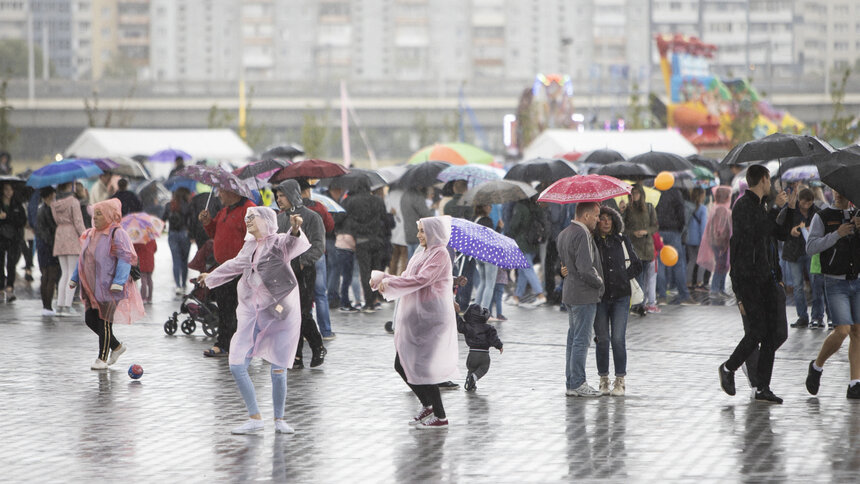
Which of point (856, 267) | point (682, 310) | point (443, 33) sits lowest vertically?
point (682, 310)

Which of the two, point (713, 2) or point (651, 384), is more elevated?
point (713, 2)

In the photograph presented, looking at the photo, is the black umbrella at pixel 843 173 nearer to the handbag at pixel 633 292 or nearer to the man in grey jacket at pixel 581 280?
the handbag at pixel 633 292

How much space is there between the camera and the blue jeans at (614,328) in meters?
10.4

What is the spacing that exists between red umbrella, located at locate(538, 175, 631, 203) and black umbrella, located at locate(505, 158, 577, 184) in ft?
22.3

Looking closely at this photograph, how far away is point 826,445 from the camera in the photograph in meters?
8.39

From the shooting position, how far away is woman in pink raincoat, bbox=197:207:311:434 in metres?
8.91

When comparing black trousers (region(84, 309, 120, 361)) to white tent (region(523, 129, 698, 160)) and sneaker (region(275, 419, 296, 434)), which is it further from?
white tent (region(523, 129, 698, 160))

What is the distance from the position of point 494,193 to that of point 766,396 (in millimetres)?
6216

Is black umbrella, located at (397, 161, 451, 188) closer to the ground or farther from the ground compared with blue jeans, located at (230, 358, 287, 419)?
farther from the ground

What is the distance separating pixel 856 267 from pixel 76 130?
90.8 metres

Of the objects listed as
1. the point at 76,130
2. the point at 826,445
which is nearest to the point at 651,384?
the point at 826,445

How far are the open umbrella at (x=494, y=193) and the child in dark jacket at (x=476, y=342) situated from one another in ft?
15.5

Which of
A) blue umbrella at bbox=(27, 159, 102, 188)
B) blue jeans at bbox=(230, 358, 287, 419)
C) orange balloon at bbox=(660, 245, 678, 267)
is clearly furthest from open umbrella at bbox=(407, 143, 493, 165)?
blue jeans at bbox=(230, 358, 287, 419)

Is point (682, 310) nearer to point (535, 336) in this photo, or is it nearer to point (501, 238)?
point (535, 336)
